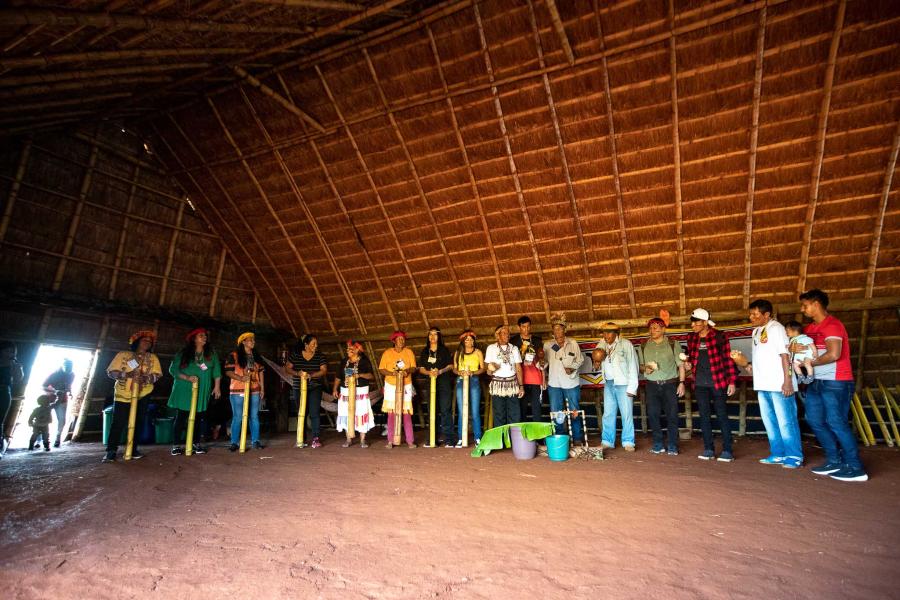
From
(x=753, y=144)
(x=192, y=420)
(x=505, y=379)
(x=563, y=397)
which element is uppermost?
(x=753, y=144)

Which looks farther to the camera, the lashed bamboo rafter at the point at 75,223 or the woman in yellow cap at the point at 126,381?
the lashed bamboo rafter at the point at 75,223

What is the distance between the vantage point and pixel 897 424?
6.12 m

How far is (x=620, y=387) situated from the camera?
6086mm

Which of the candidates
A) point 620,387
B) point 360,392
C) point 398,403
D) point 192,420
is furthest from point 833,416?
point 192,420

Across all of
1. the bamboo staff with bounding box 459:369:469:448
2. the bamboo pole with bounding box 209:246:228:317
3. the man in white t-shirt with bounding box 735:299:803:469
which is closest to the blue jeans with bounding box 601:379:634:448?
the man in white t-shirt with bounding box 735:299:803:469

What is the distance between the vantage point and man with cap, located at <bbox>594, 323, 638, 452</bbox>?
597 centimetres

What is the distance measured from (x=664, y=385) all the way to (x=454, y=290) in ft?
13.5

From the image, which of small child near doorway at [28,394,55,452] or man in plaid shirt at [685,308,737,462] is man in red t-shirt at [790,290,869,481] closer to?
man in plaid shirt at [685,308,737,462]

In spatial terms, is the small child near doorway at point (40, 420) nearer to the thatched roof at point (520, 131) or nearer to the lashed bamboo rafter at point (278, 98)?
the thatched roof at point (520, 131)

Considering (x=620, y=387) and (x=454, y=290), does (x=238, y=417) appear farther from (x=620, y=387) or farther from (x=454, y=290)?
(x=620, y=387)

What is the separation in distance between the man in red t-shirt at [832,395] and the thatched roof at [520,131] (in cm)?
267

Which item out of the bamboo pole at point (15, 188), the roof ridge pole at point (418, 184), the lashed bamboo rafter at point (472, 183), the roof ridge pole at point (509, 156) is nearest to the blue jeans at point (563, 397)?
the roof ridge pole at point (509, 156)

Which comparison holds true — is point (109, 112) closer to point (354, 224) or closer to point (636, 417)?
point (354, 224)

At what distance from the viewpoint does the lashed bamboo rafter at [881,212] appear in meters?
5.63
